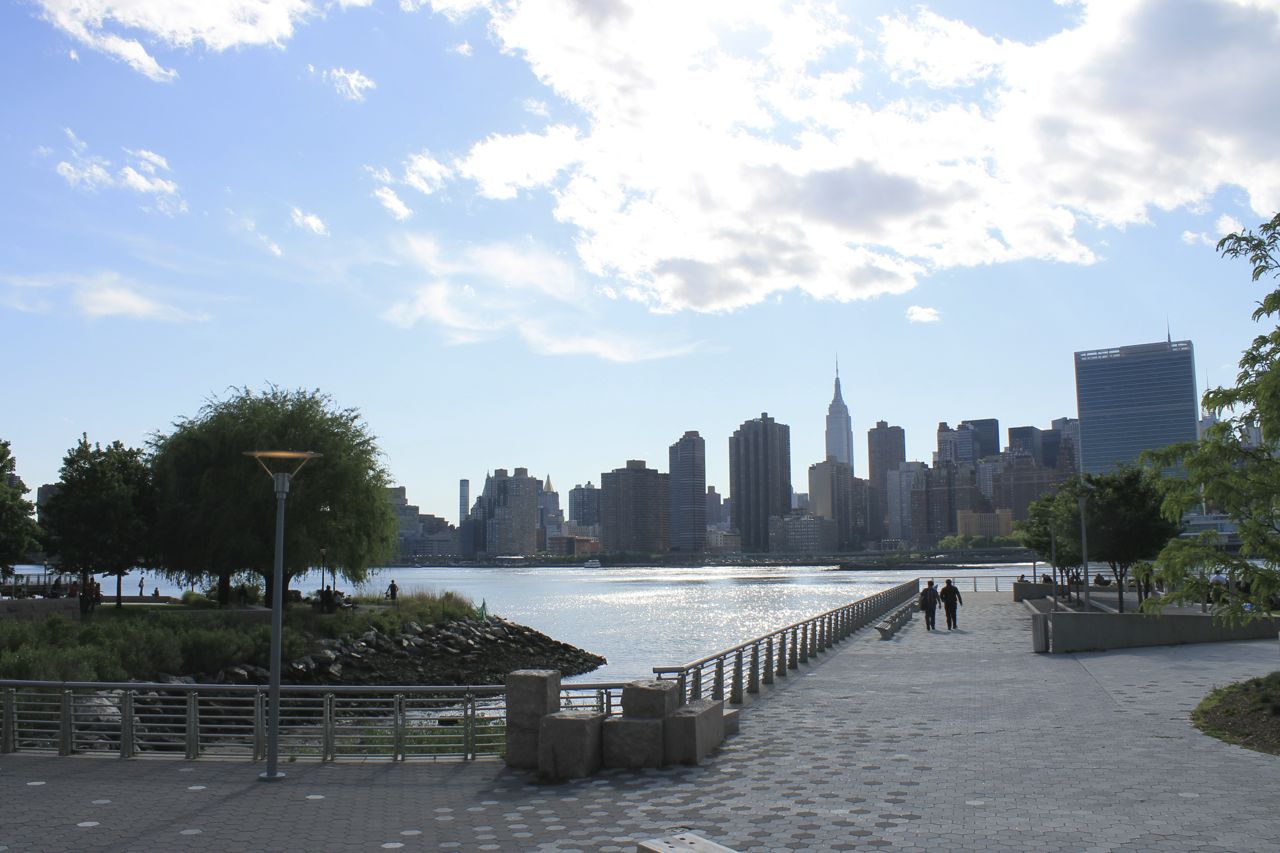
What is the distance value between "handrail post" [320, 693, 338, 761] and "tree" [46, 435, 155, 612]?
34.1m

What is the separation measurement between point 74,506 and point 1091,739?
4150 centimetres

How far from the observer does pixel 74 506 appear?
4294 cm

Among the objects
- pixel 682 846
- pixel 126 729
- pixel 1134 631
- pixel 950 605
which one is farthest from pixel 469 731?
pixel 950 605

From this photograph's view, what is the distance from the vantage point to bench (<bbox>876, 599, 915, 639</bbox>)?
2876 centimetres

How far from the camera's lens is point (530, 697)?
11508 mm

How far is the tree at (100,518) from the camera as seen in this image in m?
42.6

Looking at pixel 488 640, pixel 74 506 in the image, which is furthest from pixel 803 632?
pixel 74 506

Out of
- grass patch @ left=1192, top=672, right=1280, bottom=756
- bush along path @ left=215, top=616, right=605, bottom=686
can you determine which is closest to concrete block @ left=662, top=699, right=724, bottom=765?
grass patch @ left=1192, top=672, right=1280, bottom=756

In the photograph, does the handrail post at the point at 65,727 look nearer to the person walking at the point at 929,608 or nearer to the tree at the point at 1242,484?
the tree at the point at 1242,484

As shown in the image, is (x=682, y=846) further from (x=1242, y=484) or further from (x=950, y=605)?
(x=950, y=605)

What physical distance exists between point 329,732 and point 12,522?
3741cm

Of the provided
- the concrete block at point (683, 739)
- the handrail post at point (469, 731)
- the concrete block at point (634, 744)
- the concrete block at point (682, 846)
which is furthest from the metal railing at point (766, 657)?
the concrete block at point (682, 846)

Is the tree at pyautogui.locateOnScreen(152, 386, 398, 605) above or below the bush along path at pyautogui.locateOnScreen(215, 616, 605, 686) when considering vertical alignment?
above

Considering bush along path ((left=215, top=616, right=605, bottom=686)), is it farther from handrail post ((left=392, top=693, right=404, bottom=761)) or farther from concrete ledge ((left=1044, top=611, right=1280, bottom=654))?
handrail post ((left=392, top=693, right=404, bottom=761))
